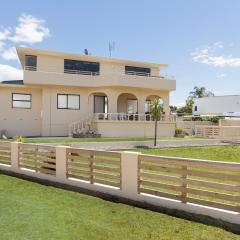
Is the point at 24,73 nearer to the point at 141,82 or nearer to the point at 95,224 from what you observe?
the point at 141,82

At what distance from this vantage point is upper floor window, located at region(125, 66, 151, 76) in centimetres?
3241

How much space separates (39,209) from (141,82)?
23.4 m

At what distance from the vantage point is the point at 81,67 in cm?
3070

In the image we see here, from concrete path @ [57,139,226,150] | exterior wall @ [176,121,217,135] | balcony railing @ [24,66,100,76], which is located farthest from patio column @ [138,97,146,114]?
exterior wall @ [176,121,217,135]

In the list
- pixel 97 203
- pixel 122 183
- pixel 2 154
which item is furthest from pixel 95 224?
pixel 2 154

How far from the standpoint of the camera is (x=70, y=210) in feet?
25.1

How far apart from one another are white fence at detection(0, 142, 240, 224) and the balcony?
50.4 ft

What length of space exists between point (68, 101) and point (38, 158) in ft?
59.5

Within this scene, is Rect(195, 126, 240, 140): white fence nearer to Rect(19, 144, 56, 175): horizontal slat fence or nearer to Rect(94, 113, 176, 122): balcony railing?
Rect(94, 113, 176, 122): balcony railing

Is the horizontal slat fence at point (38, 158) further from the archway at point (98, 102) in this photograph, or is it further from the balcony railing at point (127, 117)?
the archway at point (98, 102)

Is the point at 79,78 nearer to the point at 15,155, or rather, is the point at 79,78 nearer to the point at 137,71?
the point at 137,71

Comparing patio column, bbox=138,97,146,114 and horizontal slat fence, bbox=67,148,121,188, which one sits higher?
patio column, bbox=138,97,146,114

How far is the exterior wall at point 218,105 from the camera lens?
181 feet

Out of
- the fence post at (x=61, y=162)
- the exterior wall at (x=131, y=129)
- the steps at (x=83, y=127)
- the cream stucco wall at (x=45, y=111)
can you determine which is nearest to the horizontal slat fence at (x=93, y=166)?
the fence post at (x=61, y=162)
